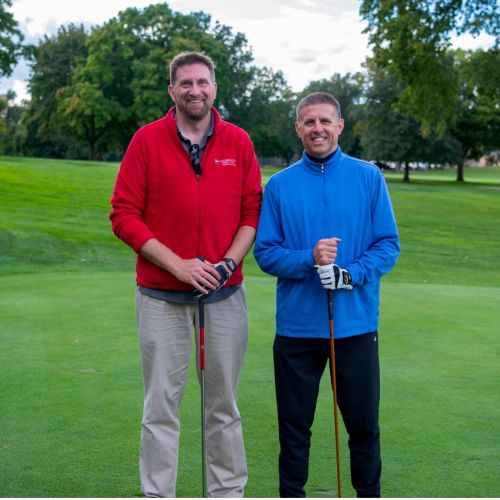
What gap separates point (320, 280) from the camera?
3627mm

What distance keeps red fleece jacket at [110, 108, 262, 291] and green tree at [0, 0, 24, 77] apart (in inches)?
1289

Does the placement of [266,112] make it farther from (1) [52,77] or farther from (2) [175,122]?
(2) [175,122]

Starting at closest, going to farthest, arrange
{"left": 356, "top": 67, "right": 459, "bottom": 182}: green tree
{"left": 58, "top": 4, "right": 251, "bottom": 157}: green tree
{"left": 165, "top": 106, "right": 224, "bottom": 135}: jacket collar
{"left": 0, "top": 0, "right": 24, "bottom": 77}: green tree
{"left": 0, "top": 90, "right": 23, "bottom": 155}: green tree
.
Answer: {"left": 165, "top": 106, "right": 224, "bottom": 135}: jacket collar
{"left": 0, "top": 0, "right": 24, "bottom": 77}: green tree
{"left": 58, "top": 4, "right": 251, "bottom": 157}: green tree
{"left": 356, "top": 67, "right": 459, "bottom": 182}: green tree
{"left": 0, "top": 90, "right": 23, "bottom": 155}: green tree

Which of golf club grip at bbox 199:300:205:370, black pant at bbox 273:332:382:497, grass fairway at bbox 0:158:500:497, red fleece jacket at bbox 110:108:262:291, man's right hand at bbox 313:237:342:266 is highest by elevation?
red fleece jacket at bbox 110:108:262:291

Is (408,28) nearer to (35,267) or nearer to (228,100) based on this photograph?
(35,267)

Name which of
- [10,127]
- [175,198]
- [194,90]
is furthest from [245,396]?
[10,127]

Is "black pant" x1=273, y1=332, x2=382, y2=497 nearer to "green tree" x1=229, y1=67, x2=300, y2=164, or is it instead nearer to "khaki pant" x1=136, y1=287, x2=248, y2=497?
"khaki pant" x1=136, y1=287, x2=248, y2=497

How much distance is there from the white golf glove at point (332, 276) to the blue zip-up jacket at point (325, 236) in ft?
0.27

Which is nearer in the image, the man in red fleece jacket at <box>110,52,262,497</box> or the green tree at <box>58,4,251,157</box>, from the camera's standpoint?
the man in red fleece jacket at <box>110,52,262,497</box>

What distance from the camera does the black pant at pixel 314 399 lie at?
12.2 ft

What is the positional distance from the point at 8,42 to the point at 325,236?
33684mm

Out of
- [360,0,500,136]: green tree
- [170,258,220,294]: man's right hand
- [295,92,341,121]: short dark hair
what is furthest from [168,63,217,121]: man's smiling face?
[360,0,500,136]: green tree

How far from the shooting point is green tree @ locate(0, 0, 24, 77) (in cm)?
3462

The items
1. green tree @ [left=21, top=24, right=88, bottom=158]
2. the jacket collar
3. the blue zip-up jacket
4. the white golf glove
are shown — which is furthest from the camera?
green tree @ [left=21, top=24, right=88, bottom=158]
